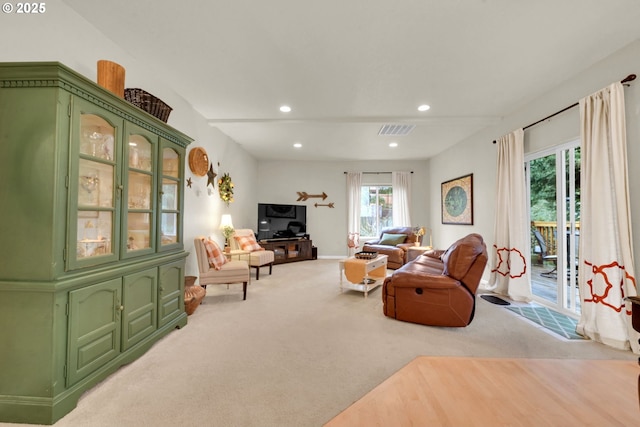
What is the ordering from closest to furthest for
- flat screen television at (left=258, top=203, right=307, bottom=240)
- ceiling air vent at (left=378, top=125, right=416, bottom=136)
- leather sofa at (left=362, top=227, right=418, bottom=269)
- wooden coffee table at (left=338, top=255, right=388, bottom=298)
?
1. wooden coffee table at (left=338, top=255, right=388, bottom=298)
2. ceiling air vent at (left=378, top=125, right=416, bottom=136)
3. leather sofa at (left=362, top=227, right=418, bottom=269)
4. flat screen television at (left=258, top=203, right=307, bottom=240)

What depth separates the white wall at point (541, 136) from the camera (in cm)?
231

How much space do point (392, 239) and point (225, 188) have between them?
3.92 m

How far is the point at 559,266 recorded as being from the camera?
3143 millimetres

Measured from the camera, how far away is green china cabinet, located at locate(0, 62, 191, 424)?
1.44 metres

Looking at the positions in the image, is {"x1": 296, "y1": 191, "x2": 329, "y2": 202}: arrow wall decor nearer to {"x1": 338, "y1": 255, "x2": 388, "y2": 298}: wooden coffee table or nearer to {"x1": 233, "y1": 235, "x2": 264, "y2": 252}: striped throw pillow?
{"x1": 233, "y1": 235, "x2": 264, "y2": 252}: striped throw pillow

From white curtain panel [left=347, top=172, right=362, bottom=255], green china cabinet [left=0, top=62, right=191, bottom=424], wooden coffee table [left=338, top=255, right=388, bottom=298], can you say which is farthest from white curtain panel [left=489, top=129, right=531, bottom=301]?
green china cabinet [left=0, top=62, right=191, bottom=424]

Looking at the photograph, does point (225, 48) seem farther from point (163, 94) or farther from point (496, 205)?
point (496, 205)

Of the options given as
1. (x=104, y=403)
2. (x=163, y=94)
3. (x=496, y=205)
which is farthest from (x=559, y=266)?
(x=163, y=94)

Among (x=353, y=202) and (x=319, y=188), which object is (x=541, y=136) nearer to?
(x=353, y=202)

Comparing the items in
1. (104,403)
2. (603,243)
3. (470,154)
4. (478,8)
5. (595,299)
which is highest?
(478,8)

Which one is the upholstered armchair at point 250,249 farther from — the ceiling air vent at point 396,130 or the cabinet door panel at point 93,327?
the ceiling air vent at point 396,130

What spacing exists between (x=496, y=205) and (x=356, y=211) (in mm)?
3569

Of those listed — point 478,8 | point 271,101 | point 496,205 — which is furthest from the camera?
point 496,205

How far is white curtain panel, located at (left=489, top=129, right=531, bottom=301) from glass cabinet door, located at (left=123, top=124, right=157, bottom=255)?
175 inches
